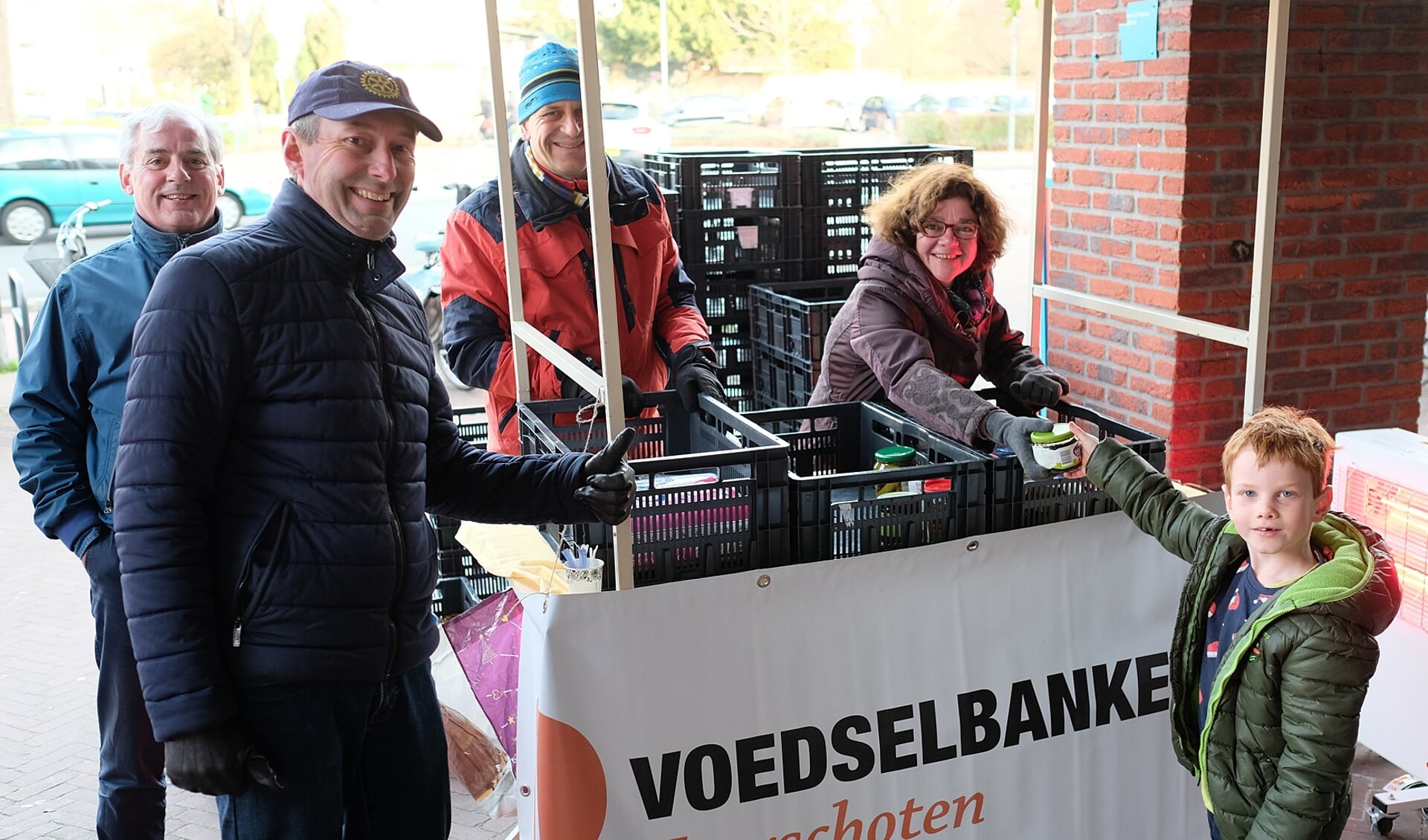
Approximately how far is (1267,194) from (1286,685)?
1201 mm

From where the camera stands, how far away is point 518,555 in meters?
2.82

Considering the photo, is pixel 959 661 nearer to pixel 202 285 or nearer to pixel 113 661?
pixel 202 285

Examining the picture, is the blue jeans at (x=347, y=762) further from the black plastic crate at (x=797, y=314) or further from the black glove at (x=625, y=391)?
the black plastic crate at (x=797, y=314)

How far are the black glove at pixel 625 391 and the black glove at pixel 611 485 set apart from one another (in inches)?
13.0

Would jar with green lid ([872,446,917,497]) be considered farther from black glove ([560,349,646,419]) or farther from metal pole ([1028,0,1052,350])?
metal pole ([1028,0,1052,350])

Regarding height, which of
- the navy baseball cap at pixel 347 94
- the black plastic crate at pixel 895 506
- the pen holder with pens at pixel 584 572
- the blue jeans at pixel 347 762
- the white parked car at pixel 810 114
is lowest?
the blue jeans at pixel 347 762

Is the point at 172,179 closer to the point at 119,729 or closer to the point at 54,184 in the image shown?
the point at 119,729

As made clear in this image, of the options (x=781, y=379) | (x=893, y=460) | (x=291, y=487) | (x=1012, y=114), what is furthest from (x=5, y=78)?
(x=1012, y=114)

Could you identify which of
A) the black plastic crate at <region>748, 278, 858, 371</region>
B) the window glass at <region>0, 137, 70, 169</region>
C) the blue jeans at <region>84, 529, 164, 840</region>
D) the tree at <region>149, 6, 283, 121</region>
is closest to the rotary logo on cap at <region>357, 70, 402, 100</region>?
the blue jeans at <region>84, 529, 164, 840</region>

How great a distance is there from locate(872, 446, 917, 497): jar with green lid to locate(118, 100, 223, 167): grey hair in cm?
177

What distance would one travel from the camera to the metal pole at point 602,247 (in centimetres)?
221

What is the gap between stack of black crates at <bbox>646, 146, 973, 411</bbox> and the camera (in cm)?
511

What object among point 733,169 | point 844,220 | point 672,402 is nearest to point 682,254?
point 733,169

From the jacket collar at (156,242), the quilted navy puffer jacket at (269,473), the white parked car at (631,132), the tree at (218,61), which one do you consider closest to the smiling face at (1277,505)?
the quilted navy puffer jacket at (269,473)
